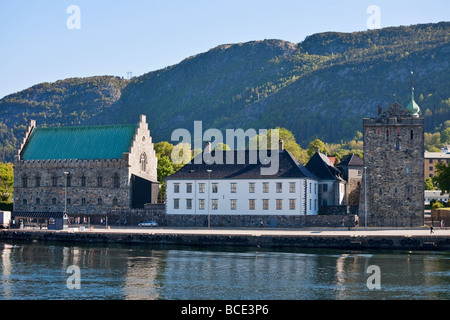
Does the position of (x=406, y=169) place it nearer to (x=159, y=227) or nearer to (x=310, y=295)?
(x=159, y=227)

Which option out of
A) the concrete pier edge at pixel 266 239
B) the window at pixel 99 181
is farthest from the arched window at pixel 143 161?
the concrete pier edge at pixel 266 239

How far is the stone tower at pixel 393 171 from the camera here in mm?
99938

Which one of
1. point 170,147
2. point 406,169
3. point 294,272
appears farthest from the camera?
point 170,147

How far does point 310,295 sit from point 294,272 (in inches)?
422

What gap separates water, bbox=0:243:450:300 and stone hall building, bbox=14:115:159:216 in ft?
108

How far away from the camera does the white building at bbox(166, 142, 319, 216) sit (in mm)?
99938

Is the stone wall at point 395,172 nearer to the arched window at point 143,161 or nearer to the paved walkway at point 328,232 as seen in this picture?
the paved walkway at point 328,232

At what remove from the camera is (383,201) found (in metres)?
101

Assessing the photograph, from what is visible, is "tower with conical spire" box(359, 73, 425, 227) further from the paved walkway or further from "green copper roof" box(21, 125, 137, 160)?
"green copper roof" box(21, 125, 137, 160)

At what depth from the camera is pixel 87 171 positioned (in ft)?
384

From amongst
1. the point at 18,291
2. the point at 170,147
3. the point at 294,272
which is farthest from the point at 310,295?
the point at 170,147

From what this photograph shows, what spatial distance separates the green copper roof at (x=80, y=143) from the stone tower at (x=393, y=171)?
1547 inches

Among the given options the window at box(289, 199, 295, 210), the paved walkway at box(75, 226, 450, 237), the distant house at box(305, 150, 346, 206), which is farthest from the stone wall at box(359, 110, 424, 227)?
the window at box(289, 199, 295, 210)

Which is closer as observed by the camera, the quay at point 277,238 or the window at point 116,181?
the quay at point 277,238
